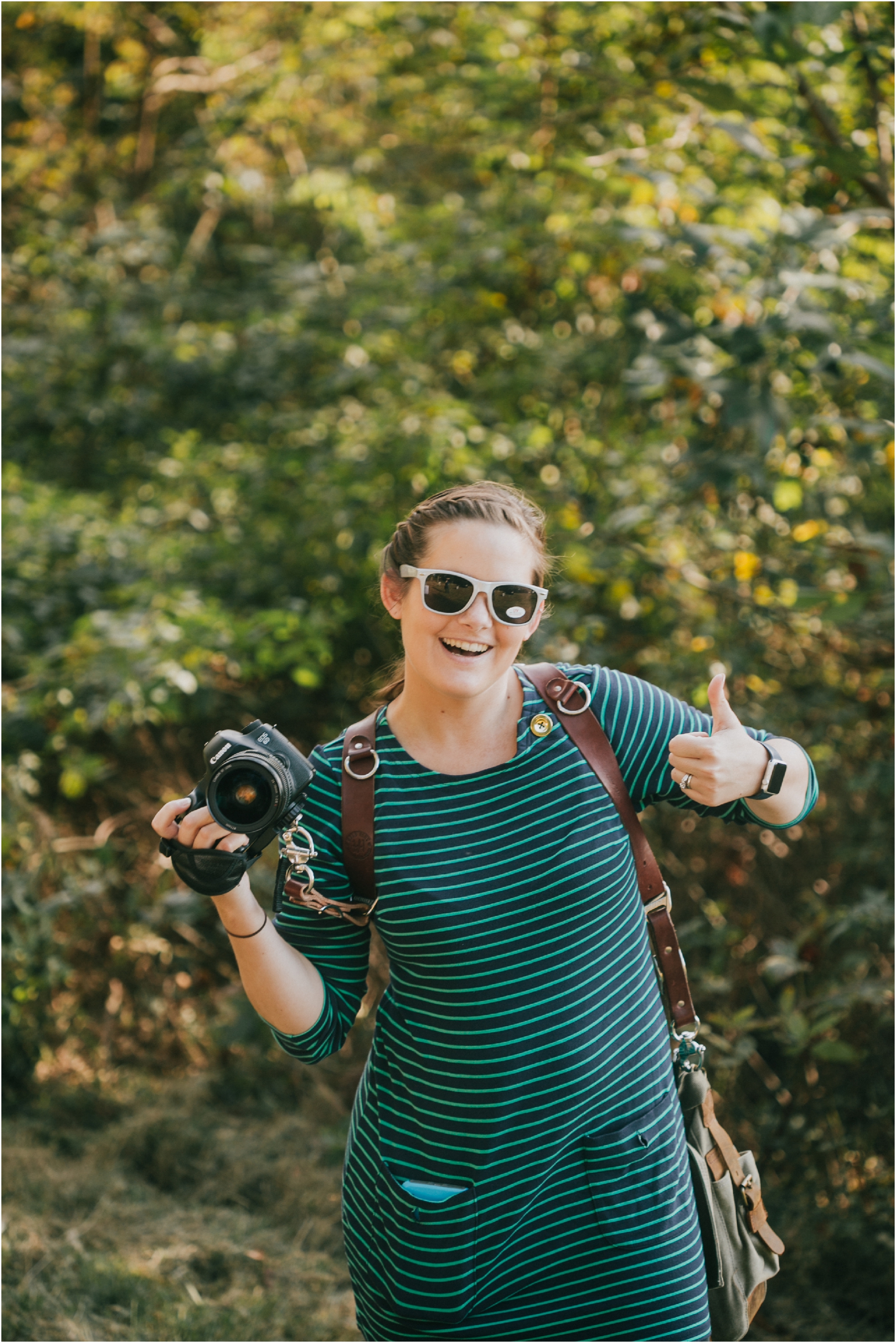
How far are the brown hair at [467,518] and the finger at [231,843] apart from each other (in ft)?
1.37

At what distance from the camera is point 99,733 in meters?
4.30

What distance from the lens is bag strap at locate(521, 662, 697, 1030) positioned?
5.16ft

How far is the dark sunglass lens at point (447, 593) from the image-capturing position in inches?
61.3

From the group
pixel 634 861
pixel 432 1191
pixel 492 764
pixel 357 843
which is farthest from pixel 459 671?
pixel 432 1191

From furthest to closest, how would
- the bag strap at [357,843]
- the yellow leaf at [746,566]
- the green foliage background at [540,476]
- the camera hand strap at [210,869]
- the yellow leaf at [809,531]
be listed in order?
the yellow leaf at [746,566] → the yellow leaf at [809,531] → the green foliage background at [540,476] → the bag strap at [357,843] → the camera hand strap at [210,869]

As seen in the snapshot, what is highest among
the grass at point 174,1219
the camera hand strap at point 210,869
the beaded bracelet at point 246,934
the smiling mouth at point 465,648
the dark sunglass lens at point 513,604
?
the dark sunglass lens at point 513,604

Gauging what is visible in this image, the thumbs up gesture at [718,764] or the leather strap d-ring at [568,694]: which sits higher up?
the thumbs up gesture at [718,764]

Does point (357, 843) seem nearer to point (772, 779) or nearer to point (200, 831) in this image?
point (200, 831)

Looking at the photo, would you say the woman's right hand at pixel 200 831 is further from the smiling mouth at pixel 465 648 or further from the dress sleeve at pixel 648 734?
the dress sleeve at pixel 648 734

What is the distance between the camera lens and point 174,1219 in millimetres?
3059

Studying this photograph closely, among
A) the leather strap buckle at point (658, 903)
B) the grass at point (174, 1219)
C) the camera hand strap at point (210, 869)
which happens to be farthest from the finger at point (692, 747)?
the grass at point (174, 1219)

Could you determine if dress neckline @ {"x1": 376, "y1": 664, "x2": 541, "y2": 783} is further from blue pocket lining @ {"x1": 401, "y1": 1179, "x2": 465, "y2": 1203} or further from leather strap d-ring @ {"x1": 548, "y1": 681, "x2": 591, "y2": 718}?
blue pocket lining @ {"x1": 401, "y1": 1179, "x2": 465, "y2": 1203}

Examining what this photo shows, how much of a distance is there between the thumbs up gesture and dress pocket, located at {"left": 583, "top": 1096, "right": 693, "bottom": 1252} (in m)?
0.48

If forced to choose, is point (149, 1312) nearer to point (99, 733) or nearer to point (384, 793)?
point (384, 793)
